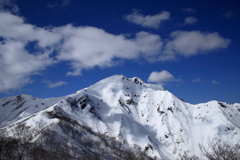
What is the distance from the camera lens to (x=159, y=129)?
14450 cm

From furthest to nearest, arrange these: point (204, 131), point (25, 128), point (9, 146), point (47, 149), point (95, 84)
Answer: point (95, 84)
point (204, 131)
point (25, 128)
point (47, 149)
point (9, 146)

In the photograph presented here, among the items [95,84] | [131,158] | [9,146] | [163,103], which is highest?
[95,84]

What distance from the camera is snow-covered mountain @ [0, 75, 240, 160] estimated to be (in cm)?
11919

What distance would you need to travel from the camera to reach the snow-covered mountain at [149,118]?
119 m

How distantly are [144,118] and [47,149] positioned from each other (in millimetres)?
112318

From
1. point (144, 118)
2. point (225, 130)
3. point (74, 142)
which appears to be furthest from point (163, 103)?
point (74, 142)

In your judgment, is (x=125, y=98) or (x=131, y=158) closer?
(x=131, y=158)

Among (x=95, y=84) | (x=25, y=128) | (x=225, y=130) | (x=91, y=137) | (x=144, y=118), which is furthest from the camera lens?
(x=95, y=84)

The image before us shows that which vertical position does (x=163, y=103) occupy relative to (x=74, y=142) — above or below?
above

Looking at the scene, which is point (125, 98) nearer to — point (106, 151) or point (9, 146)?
point (106, 151)

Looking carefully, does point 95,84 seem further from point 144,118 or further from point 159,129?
point 159,129

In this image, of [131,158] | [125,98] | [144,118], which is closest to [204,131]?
[144,118]

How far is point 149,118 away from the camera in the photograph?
156 metres

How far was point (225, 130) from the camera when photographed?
122 m
